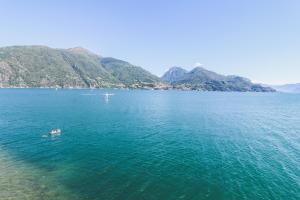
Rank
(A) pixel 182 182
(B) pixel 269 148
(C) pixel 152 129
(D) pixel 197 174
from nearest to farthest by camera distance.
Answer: (A) pixel 182 182 < (D) pixel 197 174 < (B) pixel 269 148 < (C) pixel 152 129

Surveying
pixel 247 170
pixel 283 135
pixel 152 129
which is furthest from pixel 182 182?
pixel 283 135

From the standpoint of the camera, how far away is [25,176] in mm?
46844

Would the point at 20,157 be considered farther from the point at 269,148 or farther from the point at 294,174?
the point at 269,148

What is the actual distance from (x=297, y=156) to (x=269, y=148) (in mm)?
8326

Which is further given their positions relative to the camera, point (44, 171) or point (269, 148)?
point (269, 148)

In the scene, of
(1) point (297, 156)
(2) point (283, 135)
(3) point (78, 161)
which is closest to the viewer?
(3) point (78, 161)

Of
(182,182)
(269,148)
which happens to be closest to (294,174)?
(269,148)

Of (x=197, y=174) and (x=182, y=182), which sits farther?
(x=197, y=174)

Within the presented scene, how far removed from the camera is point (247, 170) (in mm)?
51531

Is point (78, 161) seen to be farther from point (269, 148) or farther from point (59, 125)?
point (269, 148)

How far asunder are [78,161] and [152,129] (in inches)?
1728

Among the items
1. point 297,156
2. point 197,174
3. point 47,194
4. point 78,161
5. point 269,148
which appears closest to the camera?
point 47,194

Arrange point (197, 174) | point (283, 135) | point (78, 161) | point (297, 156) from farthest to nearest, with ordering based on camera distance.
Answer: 1. point (283, 135)
2. point (297, 156)
3. point (78, 161)
4. point (197, 174)

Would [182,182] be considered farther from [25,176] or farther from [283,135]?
[283,135]
